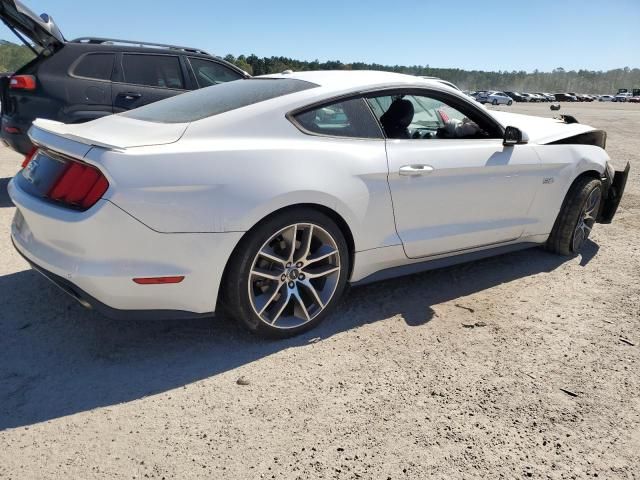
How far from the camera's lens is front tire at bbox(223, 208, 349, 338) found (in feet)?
8.78

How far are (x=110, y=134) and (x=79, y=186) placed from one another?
39cm

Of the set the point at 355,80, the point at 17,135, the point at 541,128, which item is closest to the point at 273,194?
the point at 355,80

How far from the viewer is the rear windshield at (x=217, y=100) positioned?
2914mm

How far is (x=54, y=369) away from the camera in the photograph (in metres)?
2.60

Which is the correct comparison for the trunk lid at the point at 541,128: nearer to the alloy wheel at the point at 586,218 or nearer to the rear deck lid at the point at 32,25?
the alloy wheel at the point at 586,218

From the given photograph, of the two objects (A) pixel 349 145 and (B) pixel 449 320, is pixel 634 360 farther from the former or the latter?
(A) pixel 349 145

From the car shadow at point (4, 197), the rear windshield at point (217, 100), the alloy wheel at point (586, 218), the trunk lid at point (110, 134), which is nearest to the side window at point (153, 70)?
the car shadow at point (4, 197)

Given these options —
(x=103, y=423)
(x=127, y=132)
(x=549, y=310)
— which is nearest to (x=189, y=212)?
(x=127, y=132)

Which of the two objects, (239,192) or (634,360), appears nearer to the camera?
(239,192)

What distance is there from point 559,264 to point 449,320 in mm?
1635

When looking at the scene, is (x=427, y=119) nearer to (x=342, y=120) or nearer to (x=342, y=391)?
(x=342, y=120)

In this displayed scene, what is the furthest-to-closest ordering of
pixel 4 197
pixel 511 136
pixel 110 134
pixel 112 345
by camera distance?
1. pixel 4 197
2. pixel 511 136
3. pixel 112 345
4. pixel 110 134

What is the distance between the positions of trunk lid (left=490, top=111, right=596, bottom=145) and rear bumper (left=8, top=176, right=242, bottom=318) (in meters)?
2.55

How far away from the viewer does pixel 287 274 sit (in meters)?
2.87
